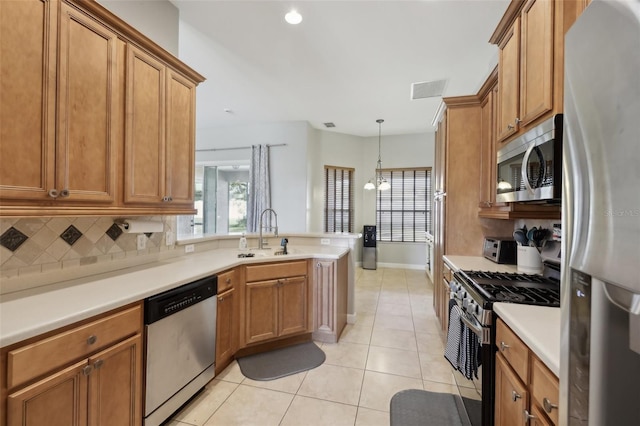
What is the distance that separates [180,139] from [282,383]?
2075 mm

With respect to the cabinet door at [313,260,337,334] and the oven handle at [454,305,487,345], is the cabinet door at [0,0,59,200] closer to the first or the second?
the cabinet door at [313,260,337,334]

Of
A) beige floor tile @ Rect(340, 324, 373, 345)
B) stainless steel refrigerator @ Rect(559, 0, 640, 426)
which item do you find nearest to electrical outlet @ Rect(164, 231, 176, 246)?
beige floor tile @ Rect(340, 324, 373, 345)

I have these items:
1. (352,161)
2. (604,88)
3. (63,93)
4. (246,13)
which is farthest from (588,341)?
(352,161)

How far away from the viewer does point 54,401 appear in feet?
3.70

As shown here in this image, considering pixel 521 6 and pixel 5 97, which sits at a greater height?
pixel 521 6

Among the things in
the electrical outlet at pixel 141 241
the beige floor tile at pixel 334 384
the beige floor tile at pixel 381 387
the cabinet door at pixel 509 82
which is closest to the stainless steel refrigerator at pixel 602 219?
the cabinet door at pixel 509 82

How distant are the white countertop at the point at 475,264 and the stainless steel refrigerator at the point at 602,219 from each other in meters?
1.63

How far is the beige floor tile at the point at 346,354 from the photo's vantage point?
2.46 meters

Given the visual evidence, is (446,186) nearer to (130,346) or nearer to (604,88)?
(604,88)

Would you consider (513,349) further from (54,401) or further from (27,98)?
(27,98)

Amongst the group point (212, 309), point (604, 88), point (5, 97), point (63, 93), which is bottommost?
point (212, 309)

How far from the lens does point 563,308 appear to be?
67 cm

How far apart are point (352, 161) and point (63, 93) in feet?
17.7

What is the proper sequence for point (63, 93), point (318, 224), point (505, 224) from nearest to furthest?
→ point (63, 93) < point (505, 224) < point (318, 224)
